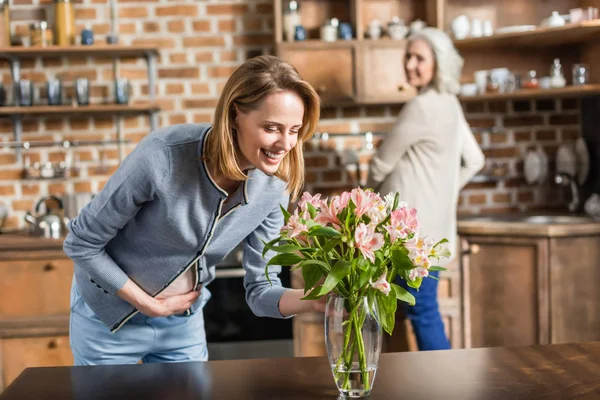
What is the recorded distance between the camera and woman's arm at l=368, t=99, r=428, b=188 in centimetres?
289

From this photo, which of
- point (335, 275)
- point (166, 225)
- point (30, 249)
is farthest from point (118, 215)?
point (30, 249)

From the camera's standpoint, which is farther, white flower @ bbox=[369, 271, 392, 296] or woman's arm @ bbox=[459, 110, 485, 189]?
woman's arm @ bbox=[459, 110, 485, 189]

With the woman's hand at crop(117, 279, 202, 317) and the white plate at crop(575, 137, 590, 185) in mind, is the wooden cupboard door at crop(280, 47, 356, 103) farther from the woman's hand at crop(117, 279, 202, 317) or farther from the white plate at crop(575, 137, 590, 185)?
the woman's hand at crop(117, 279, 202, 317)

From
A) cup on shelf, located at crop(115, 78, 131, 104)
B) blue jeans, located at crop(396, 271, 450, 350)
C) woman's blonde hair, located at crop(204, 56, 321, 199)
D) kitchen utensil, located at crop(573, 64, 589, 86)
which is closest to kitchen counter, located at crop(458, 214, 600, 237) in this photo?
blue jeans, located at crop(396, 271, 450, 350)

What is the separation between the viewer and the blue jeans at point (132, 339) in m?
1.89

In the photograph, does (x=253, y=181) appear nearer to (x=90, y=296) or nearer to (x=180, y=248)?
(x=180, y=248)

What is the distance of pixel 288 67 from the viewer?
1576 millimetres

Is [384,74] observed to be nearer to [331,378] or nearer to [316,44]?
[316,44]

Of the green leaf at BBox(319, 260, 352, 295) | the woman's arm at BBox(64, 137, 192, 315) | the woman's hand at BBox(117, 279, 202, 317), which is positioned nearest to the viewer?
the green leaf at BBox(319, 260, 352, 295)

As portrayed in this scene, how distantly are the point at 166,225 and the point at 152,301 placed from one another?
20cm

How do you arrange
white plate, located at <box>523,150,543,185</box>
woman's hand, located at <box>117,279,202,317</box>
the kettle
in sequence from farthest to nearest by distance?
white plate, located at <box>523,150,543,185</box> → the kettle → woman's hand, located at <box>117,279,202,317</box>

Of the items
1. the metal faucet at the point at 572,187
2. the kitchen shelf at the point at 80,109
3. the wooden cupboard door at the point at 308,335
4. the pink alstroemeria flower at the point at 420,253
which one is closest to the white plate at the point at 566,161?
the metal faucet at the point at 572,187

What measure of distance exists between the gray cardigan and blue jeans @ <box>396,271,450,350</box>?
1150 mm

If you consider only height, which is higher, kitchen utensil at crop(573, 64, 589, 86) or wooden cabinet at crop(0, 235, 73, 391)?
kitchen utensil at crop(573, 64, 589, 86)
